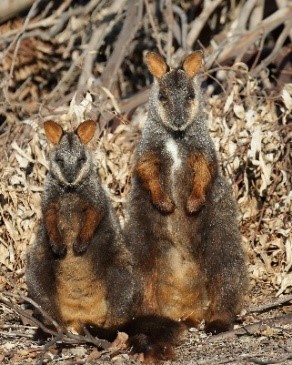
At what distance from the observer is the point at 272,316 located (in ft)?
23.9

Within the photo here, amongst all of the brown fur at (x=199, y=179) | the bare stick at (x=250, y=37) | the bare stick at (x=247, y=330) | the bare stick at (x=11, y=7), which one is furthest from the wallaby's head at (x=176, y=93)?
the bare stick at (x=11, y=7)

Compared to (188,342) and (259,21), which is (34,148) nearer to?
(188,342)

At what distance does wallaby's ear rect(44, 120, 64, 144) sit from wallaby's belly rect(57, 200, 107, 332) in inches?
18.5

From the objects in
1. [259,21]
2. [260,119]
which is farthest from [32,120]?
[259,21]

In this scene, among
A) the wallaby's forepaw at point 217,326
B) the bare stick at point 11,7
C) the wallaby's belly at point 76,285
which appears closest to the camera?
the wallaby's forepaw at point 217,326

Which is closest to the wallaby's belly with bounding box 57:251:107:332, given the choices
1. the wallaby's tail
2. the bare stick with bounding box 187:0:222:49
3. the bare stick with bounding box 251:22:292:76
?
the wallaby's tail

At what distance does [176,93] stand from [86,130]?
713 mm

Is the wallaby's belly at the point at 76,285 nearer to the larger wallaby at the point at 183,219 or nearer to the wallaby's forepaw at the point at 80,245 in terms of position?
the wallaby's forepaw at the point at 80,245

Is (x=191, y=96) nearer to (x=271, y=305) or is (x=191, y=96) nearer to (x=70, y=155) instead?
(x=70, y=155)

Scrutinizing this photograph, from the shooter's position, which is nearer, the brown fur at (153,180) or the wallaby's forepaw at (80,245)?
the wallaby's forepaw at (80,245)

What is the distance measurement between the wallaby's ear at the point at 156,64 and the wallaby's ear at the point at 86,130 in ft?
2.01

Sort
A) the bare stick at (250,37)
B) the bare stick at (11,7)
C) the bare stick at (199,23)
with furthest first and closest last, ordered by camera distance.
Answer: the bare stick at (199,23), the bare stick at (11,7), the bare stick at (250,37)

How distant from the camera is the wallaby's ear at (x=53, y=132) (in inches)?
275

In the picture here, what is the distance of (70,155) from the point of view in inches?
274
